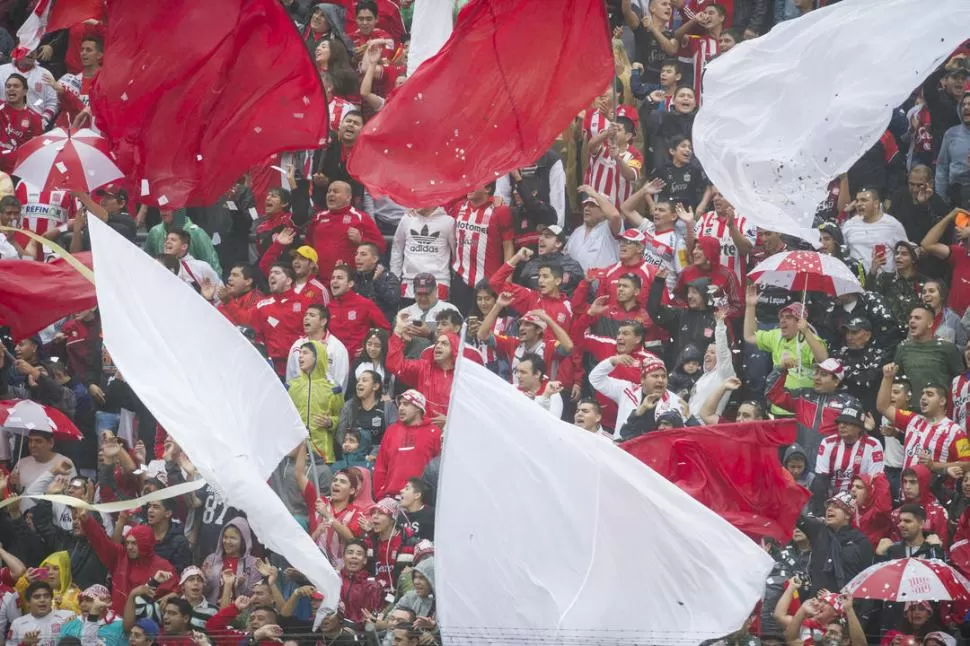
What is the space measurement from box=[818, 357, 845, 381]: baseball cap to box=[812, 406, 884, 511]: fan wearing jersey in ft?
1.59

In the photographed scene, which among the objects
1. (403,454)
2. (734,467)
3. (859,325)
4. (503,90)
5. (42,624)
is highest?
(503,90)

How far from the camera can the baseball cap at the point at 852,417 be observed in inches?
683

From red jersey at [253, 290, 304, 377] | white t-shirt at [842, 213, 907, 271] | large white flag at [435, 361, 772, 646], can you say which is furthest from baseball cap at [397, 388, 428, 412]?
white t-shirt at [842, 213, 907, 271]

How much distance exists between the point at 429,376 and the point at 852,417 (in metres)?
3.12

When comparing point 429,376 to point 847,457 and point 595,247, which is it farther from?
point 847,457

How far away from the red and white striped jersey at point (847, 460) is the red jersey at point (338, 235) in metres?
4.35

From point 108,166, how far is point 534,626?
7.42 meters

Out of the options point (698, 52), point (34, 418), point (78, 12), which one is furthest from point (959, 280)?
point (78, 12)

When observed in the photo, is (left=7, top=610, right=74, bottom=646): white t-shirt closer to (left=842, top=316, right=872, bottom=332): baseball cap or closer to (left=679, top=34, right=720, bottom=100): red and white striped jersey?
(left=842, top=316, right=872, bottom=332): baseball cap

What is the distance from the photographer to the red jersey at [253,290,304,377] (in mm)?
19328

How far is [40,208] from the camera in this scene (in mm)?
20797

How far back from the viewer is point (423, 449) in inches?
693

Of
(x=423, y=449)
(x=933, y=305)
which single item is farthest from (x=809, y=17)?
(x=423, y=449)

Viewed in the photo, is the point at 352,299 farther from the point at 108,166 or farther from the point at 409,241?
the point at 108,166
